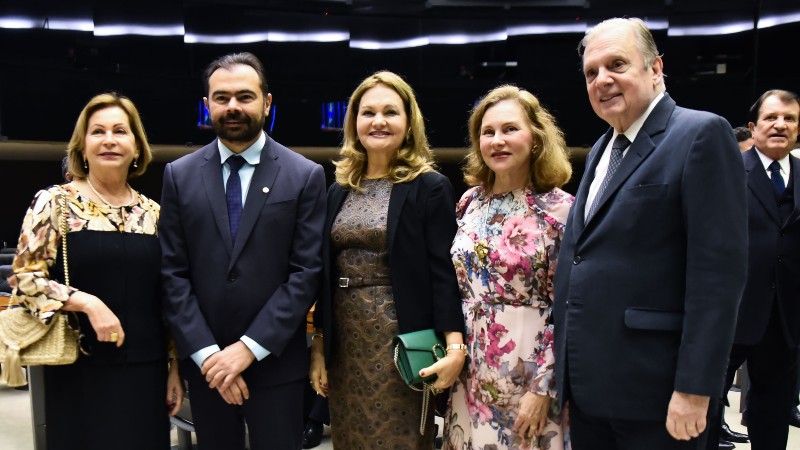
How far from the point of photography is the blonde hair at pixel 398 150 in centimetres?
238

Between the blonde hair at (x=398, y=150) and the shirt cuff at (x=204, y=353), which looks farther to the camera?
the blonde hair at (x=398, y=150)

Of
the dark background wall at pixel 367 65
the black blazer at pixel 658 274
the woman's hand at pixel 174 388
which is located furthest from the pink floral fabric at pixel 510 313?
the dark background wall at pixel 367 65

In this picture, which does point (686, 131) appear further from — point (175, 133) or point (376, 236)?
point (175, 133)

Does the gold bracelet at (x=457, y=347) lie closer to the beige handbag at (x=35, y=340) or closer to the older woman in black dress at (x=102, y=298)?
the older woman in black dress at (x=102, y=298)

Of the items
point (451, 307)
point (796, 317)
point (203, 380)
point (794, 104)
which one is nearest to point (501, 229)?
point (451, 307)

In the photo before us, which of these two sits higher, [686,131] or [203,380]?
[686,131]

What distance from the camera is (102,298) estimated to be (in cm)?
228

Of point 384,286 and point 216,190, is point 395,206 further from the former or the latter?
point 216,190

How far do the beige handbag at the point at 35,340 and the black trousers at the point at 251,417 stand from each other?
0.37m

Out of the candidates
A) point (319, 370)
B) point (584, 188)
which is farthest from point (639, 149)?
point (319, 370)

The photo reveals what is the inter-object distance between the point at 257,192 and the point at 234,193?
0.09m

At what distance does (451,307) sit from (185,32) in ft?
23.1

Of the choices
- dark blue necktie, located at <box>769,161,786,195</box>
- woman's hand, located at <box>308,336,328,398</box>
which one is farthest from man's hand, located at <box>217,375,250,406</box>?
dark blue necktie, located at <box>769,161,786,195</box>

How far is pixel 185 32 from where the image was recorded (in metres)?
8.27
